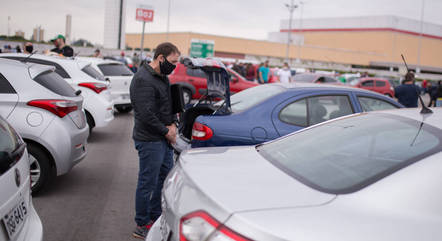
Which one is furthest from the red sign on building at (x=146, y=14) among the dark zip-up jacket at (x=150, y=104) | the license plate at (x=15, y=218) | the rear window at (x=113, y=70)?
the license plate at (x=15, y=218)

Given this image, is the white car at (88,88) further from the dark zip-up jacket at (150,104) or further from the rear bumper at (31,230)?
the rear bumper at (31,230)

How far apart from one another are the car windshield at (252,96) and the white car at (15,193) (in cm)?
287

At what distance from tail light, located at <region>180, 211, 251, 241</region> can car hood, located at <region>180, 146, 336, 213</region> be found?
9cm

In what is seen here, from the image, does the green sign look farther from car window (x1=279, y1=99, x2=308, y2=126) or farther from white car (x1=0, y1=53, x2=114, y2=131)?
car window (x1=279, y1=99, x2=308, y2=126)

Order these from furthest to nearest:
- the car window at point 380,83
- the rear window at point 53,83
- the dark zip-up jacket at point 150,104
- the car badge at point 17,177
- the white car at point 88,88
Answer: the car window at point 380,83, the white car at point 88,88, the rear window at point 53,83, the dark zip-up jacket at point 150,104, the car badge at point 17,177

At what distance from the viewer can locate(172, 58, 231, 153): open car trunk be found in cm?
515

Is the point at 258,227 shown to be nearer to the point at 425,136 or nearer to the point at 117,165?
the point at 425,136

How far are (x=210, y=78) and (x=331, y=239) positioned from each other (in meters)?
3.87

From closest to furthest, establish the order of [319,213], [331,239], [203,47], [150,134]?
[331,239]
[319,213]
[150,134]
[203,47]

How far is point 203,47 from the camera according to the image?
101 ft

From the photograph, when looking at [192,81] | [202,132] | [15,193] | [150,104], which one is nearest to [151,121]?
[150,104]

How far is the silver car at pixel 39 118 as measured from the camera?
5082mm

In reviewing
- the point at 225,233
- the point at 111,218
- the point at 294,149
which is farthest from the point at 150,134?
the point at 225,233

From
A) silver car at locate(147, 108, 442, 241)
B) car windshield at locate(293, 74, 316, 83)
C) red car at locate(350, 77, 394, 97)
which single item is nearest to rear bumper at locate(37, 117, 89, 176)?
silver car at locate(147, 108, 442, 241)
